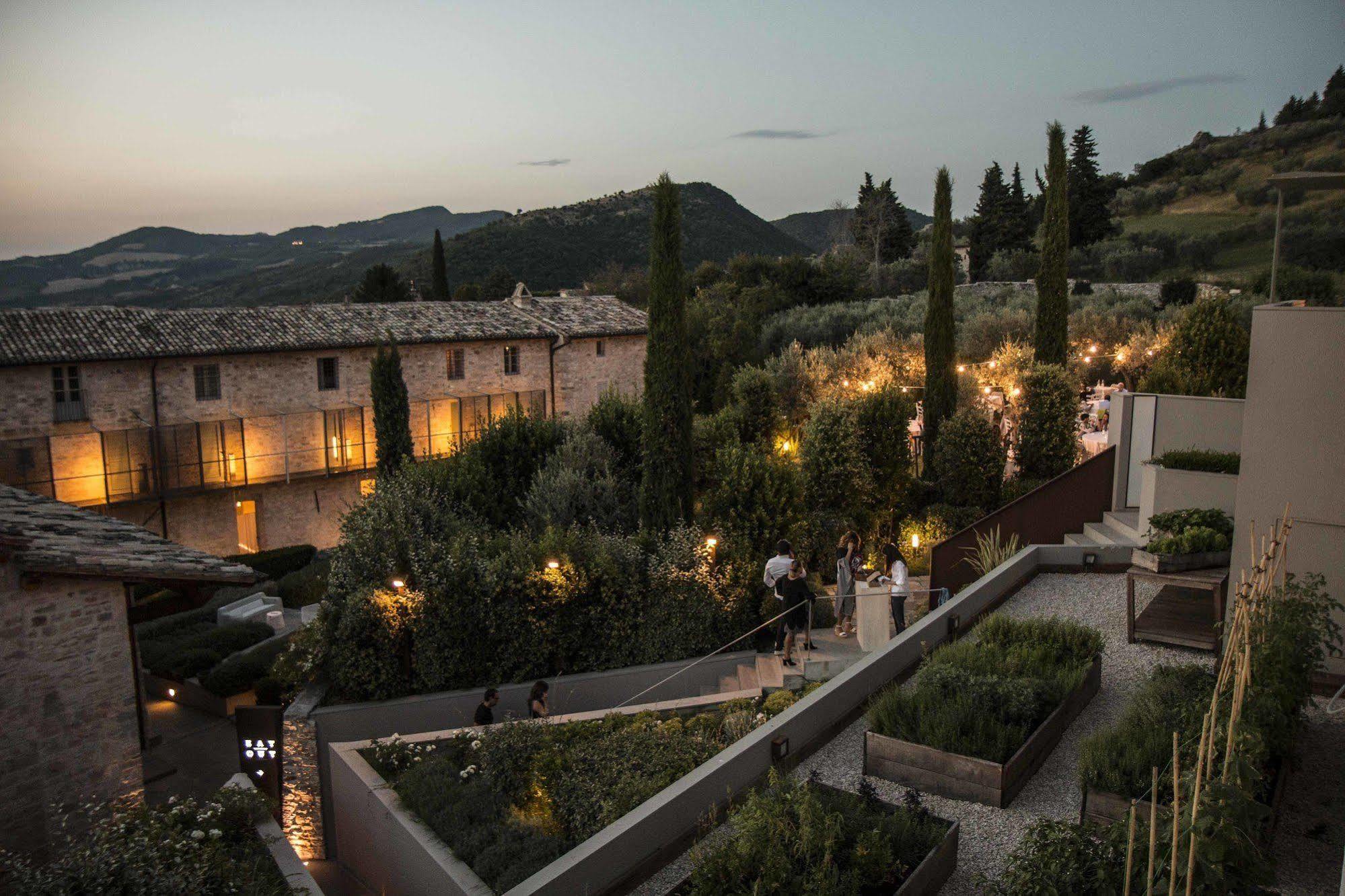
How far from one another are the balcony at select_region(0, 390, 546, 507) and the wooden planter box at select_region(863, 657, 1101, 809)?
13.3m

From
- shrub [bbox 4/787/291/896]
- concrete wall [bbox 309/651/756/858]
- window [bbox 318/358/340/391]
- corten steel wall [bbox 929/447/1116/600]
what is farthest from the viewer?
window [bbox 318/358/340/391]

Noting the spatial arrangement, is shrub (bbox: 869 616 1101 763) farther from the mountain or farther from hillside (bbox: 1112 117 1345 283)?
the mountain

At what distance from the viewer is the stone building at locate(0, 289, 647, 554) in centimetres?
2072

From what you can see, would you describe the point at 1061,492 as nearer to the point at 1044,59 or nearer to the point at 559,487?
the point at 559,487

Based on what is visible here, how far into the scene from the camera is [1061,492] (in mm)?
12578

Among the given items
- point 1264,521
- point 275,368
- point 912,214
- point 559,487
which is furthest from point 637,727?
point 912,214

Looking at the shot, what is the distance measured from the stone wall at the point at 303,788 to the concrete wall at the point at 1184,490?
36.4 feet

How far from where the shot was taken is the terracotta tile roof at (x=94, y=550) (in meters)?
7.43

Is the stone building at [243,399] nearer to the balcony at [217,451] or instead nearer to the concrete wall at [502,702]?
the balcony at [217,451]

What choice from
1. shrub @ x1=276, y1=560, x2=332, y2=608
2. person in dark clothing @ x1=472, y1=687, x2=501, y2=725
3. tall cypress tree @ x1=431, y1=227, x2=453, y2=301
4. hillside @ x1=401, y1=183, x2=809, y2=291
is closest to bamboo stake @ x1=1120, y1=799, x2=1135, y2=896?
person in dark clothing @ x1=472, y1=687, x2=501, y2=725

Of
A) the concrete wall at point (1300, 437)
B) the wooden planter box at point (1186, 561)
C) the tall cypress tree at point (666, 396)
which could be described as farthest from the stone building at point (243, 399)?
the concrete wall at point (1300, 437)

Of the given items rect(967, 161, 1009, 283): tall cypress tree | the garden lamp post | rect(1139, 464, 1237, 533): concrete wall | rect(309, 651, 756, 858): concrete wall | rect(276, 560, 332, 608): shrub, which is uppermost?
rect(967, 161, 1009, 283): tall cypress tree

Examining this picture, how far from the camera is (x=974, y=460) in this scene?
723 inches

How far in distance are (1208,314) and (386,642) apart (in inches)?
539
